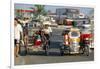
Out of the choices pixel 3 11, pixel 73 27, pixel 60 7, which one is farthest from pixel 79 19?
pixel 3 11

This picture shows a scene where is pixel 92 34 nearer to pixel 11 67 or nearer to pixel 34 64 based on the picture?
pixel 34 64

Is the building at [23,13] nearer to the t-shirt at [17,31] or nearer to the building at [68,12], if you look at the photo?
the t-shirt at [17,31]

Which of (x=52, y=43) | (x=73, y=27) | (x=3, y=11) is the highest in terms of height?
(x=3, y=11)

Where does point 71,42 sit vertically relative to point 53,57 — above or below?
above

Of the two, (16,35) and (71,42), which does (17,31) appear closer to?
(16,35)

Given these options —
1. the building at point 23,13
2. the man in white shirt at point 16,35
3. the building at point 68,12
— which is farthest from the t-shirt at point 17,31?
the building at point 68,12

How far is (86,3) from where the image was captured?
206 cm

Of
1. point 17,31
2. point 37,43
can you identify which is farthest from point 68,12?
point 17,31

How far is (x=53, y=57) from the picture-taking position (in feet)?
6.47

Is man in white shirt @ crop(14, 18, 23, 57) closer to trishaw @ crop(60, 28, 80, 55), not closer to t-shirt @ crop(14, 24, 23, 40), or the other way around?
t-shirt @ crop(14, 24, 23, 40)

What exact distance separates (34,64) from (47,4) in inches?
22.9

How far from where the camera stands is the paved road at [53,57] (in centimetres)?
187

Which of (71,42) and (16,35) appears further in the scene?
(71,42)

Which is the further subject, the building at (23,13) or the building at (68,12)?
the building at (68,12)
